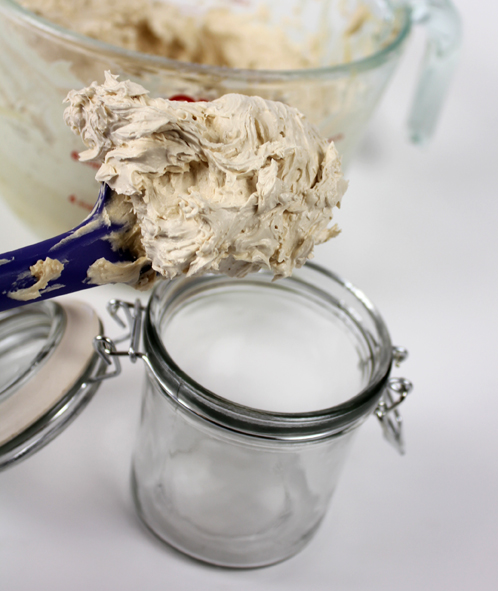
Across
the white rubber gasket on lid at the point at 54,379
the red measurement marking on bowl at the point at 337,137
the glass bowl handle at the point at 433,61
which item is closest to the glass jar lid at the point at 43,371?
the white rubber gasket on lid at the point at 54,379

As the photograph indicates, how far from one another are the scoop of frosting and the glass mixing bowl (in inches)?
6.8

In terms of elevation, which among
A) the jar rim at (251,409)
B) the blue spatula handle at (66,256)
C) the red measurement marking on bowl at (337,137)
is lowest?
the jar rim at (251,409)

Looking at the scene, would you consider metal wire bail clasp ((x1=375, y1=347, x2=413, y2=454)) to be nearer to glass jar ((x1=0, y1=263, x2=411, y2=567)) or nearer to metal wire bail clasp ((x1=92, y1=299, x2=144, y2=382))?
glass jar ((x1=0, y1=263, x2=411, y2=567))

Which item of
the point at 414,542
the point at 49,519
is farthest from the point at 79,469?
the point at 414,542

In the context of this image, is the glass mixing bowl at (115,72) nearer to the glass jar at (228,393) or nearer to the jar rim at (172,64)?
the jar rim at (172,64)

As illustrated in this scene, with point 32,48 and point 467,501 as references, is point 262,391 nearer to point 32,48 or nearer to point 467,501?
point 467,501

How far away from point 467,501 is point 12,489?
→ 0.36 meters

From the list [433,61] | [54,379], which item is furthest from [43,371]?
[433,61]

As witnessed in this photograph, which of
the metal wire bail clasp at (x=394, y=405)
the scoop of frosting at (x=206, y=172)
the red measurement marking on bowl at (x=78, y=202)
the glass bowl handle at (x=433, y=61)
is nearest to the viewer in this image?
the scoop of frosting at (x=206, y=172)

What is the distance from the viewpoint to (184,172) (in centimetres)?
34

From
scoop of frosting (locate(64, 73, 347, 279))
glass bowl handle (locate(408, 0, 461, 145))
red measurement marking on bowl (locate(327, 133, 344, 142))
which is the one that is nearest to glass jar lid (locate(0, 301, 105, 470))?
scoop of frosting (locate(64, 73, 347, 279))

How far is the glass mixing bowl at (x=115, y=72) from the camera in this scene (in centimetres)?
51

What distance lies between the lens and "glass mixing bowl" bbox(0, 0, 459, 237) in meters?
0.51

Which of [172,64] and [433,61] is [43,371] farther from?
[433,61]
